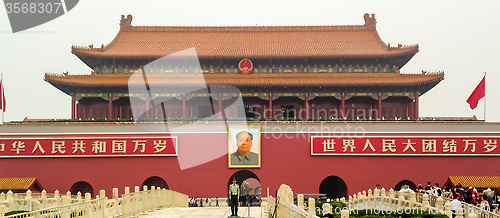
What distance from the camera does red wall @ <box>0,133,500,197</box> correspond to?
24250mm

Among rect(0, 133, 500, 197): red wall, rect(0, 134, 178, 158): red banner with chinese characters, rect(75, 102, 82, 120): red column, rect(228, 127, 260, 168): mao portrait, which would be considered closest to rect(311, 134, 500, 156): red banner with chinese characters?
rect(0, 133, 500, 197): red wall

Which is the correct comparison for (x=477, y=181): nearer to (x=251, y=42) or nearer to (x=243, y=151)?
(x=243, y=151)

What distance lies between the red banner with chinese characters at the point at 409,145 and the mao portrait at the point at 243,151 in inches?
107

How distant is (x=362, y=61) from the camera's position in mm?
28734

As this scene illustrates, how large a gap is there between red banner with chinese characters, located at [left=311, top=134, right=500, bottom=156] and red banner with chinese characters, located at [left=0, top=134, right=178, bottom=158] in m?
7.46

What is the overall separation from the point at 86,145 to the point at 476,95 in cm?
1914

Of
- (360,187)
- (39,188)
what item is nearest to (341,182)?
(360,187)

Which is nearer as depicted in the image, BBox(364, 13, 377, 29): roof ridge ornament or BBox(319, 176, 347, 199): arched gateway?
BBox(319, 176, 347, 199): arched gateway

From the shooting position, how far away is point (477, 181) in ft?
77.7

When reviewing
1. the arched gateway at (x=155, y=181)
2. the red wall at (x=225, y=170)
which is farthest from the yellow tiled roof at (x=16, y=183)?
the arched gateway at (x=155, y=181)

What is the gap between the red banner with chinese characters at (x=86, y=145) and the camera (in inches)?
960

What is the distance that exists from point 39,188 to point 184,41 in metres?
12.0

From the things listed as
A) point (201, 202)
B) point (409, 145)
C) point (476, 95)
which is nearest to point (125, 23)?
point (201, 202)

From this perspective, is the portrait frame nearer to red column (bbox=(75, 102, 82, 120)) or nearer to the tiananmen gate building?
the tiananmen gate building
